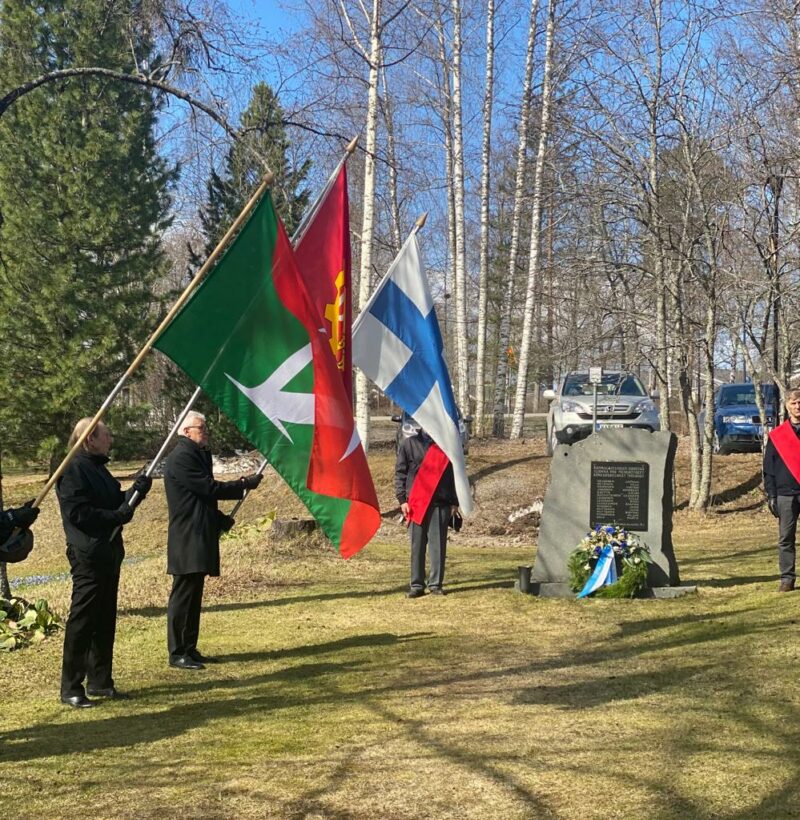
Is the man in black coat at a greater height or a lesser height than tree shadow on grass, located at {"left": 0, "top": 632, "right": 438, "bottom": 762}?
greater

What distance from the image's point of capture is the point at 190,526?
27.4 ft

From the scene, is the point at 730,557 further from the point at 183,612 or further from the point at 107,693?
the point at 107,693

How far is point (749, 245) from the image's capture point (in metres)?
19.3

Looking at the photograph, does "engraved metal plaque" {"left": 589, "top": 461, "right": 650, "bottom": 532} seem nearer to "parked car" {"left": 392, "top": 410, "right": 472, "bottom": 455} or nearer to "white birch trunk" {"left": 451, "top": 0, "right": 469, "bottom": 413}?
"parked car" {"left": 392, "top": 410, "right": 472, "bottom": 455}

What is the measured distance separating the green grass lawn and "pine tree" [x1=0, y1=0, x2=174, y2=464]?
16.7 metres

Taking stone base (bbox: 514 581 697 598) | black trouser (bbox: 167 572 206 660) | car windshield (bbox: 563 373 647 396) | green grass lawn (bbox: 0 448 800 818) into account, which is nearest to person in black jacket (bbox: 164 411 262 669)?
black trouser (bbox: 167 572 206 660)

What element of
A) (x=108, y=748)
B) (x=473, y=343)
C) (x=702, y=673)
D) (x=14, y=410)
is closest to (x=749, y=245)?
(x=702, y=673)

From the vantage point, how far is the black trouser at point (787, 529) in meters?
10.7

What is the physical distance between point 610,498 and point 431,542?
1.88 meters

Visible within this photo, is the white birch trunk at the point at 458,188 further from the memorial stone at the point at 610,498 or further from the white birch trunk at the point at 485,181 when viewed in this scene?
the memorial stone at the point at 610,498

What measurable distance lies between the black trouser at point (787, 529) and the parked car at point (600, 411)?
35.7 feet

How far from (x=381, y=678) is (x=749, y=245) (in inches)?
536

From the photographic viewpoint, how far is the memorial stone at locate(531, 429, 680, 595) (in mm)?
11422

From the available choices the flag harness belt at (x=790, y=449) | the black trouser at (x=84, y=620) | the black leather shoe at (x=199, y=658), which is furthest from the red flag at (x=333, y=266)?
the flag harness belt at (x=790, y=449)
